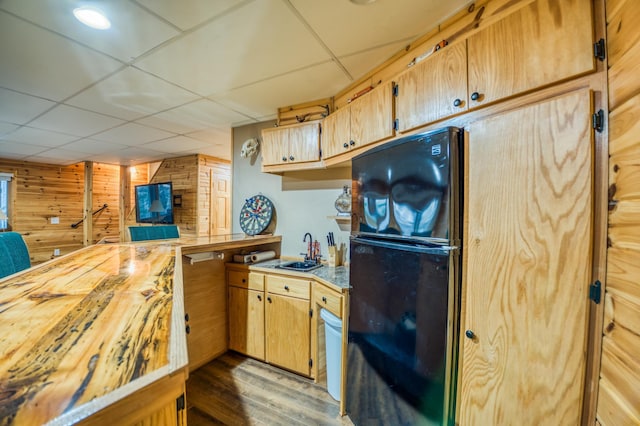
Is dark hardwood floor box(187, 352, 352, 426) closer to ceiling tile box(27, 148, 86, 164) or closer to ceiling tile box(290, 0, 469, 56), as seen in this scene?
ceiling tile box(290, 0, 469, 56)

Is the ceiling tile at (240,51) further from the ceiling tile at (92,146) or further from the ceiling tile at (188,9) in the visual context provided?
the ceiling tile at (92,146)

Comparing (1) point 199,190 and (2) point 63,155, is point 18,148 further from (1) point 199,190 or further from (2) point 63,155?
(1) point 199,190

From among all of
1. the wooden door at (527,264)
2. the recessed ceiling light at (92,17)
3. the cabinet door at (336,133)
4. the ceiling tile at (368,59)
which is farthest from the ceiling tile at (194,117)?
the wooden door at (527,264)

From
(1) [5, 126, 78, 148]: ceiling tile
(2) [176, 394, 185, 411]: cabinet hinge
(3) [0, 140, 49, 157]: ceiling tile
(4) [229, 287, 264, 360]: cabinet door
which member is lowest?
(4) [229, 287, 264, 360]: cabinet door

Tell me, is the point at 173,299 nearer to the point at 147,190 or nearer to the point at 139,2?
the point at 139,2

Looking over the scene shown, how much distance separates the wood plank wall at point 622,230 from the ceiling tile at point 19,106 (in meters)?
3.80

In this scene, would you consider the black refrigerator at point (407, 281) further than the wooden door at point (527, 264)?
Yes

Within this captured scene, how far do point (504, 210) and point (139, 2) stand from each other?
1.92m

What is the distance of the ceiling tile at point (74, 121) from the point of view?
268 centimetres

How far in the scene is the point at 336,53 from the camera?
174cm

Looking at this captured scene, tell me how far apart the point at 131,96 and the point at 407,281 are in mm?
2714

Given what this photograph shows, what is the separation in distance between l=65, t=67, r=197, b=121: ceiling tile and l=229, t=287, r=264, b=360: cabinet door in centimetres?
188

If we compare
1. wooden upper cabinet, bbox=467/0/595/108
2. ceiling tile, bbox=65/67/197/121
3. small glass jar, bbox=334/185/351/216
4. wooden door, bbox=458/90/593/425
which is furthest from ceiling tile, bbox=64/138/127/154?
wooden door, bbox=458/90/593/425

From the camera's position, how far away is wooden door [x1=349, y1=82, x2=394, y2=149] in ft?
5.30
